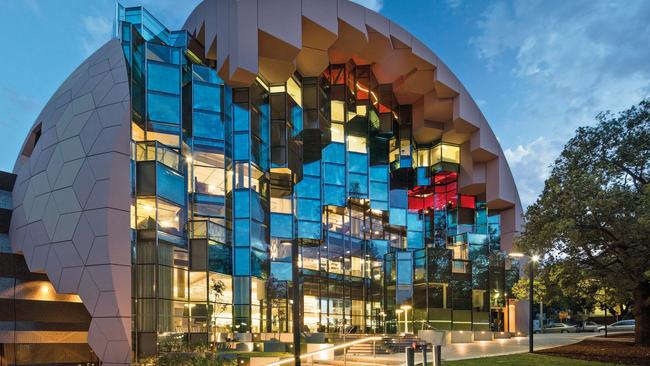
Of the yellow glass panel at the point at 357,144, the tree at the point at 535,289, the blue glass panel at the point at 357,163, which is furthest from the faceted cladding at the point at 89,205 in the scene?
the blue glass panel at the point at 357,163

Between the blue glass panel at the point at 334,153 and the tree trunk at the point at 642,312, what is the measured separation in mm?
20309

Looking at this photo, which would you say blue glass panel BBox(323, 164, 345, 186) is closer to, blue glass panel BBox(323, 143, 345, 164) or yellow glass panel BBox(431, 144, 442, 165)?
blue glass panel BBox(323, 143, 345, 164)

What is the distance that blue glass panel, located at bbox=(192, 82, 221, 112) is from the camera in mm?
28078

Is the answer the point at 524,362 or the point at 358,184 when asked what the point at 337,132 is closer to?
the point at 358,184

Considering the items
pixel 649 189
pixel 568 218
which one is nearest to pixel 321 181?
pixel 568 218

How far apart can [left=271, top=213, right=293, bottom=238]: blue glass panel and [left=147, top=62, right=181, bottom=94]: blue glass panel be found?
9853mm

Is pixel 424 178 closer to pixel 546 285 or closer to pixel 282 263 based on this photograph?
pixel 282 263

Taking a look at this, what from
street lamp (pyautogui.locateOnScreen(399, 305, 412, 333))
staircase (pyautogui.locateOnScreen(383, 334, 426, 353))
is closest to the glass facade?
street lamp (pyautogui.locateOnScreen(399, 305, 412, 333))

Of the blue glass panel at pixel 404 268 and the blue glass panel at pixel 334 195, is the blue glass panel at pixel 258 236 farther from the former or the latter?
the blue glass panel at pixel 404 268

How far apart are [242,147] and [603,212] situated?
1765cm

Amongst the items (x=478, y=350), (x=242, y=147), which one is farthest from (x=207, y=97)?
(x=478, y=350)

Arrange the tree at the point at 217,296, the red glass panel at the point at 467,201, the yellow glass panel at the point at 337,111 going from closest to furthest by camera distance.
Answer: the tree at the point at 217,296
the yellow glass panel at the point at 337,111
the red glass panel at the point at 467,201

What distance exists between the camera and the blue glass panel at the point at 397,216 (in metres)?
42.1

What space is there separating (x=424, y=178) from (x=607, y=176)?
25031 mm
